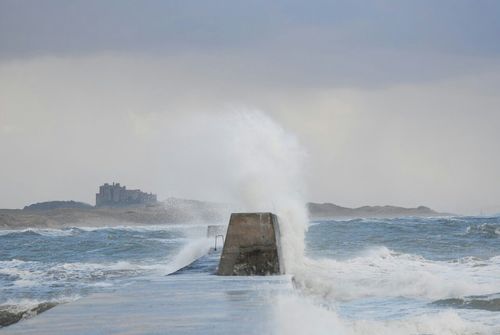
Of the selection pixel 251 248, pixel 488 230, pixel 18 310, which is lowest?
pixel 18 310

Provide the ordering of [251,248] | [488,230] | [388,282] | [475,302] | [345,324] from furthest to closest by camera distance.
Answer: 1. [488,230]
2. [388,282]
3. [475,302]
4. [251,248]
5. [345,324]

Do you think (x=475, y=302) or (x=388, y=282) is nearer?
(x=475, y=302)

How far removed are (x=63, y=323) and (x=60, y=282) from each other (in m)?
9.16

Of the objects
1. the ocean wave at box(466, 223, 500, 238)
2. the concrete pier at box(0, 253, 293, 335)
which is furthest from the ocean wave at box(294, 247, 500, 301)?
the ocean wave at box(466, 223, 500, 238)

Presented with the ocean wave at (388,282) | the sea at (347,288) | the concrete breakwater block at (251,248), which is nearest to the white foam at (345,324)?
the sea at (347,288)

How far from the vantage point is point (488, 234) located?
30969mm

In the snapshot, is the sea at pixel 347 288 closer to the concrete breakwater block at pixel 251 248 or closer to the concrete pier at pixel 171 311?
the concrete pier at pixel 171 311

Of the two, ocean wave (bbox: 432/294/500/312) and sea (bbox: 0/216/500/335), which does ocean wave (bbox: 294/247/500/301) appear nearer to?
sea (bbox: 0/216/500/335)

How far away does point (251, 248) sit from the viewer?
375 inches

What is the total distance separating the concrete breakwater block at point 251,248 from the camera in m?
9.36

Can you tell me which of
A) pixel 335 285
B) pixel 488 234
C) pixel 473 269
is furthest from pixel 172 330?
pixel 488 234

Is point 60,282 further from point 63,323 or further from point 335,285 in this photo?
point 63,323

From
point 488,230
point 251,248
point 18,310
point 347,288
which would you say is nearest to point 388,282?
point 347,288

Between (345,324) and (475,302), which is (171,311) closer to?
(345,324)
